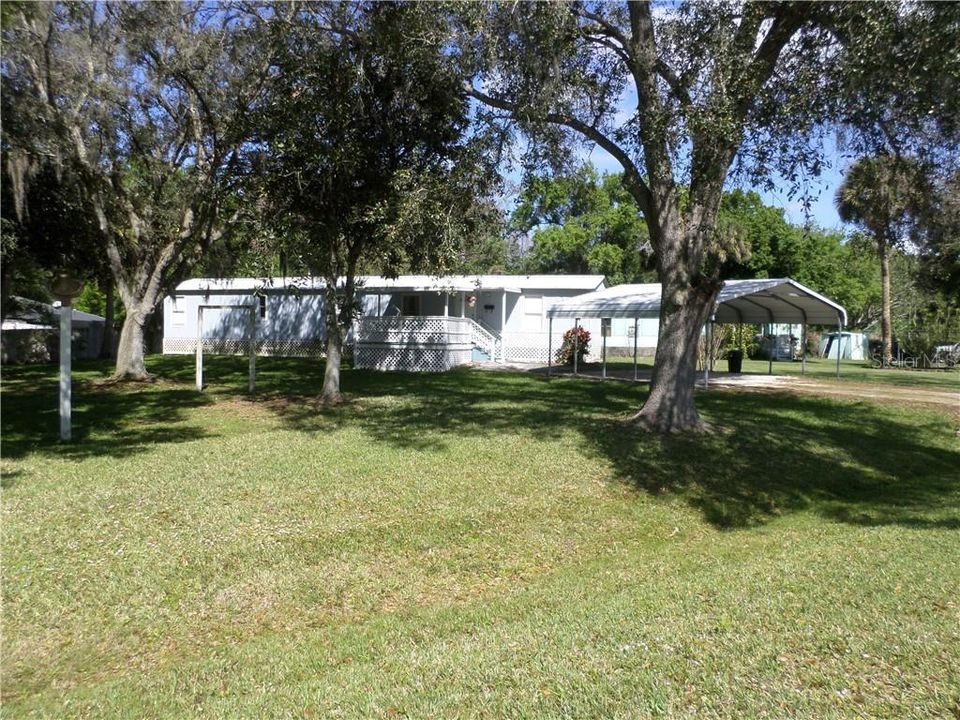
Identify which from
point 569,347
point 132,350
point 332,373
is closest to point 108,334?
point 132,350

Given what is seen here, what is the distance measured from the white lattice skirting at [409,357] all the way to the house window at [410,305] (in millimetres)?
4226

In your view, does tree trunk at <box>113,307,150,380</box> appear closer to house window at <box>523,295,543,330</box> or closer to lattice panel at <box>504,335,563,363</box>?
lattice panel at <box>504,335,563,363</box>

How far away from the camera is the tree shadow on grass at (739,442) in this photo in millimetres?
9617

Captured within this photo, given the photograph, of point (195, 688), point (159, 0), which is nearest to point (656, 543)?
point (195, 688)

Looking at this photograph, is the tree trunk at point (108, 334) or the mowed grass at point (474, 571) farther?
the tree trunk at point (108, 334)

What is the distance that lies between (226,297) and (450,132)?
70.2 feet

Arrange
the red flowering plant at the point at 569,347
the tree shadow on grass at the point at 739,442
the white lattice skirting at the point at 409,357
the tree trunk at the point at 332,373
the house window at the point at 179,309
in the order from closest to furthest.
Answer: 1. the tree shadow on grass at the point at 739,442
2. the tree trunk at the point at 332,373
3. the white lattice skirting at the point at 409,357
4. the red flowering plant at the point at 569,347
5. the house window at the point at 179,309

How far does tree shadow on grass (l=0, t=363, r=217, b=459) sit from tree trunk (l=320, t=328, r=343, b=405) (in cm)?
269

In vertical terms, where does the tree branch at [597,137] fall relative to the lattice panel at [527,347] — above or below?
above

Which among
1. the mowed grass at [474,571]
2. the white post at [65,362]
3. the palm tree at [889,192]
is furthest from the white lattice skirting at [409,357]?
the white post at [65,362]

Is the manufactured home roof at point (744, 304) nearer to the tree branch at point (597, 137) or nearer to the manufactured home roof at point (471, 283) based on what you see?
the manufactured home roof at point (471, 283)

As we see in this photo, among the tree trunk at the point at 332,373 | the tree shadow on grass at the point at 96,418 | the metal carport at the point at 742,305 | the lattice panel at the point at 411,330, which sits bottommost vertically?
the tree shadow on grass at the point at 96,418

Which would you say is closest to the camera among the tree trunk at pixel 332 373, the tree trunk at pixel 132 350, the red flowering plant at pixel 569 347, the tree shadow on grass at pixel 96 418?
the tree shadow on grass at pixel 96 418

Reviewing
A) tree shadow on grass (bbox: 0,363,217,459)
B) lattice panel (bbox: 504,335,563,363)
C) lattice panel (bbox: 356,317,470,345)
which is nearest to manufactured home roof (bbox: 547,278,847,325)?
lattice panel (bbox: 356,317,470,345)
